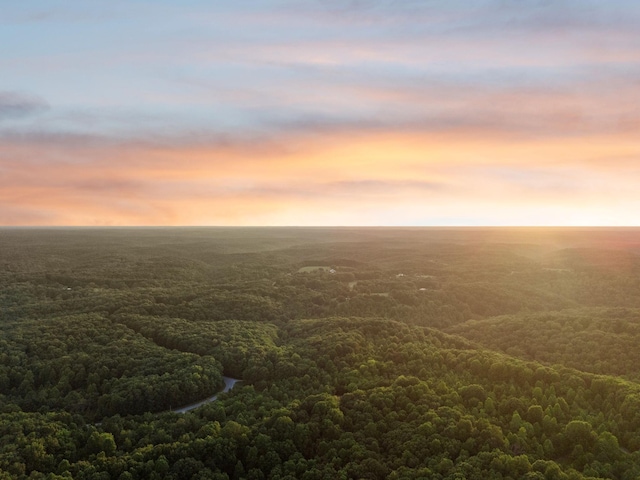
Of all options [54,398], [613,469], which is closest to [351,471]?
[613,469]

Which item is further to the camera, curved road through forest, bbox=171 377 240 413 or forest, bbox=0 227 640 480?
curved road through forest, bbox=171 377 240 413

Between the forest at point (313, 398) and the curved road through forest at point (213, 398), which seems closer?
the forest at point (313, 398)

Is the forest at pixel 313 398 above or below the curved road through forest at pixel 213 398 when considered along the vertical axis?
above

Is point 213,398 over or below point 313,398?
below

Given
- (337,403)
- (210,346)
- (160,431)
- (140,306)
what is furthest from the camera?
(140,306)

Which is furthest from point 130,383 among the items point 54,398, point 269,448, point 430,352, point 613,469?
point 613,469

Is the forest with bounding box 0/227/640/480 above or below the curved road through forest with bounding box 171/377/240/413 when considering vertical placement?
above

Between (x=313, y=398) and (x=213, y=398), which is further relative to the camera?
(x=213, y=398)

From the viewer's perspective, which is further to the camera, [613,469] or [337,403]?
[337,403]

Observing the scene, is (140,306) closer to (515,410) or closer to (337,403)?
(337,403)

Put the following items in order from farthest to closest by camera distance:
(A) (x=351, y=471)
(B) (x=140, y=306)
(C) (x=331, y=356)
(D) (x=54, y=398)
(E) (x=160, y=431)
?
(B) (x=140, y=306)
(C) (x=331, y=356)
(D) (x=54, y=398)
(E) (x=160, y=431)
(A) (x=351, y=471)
